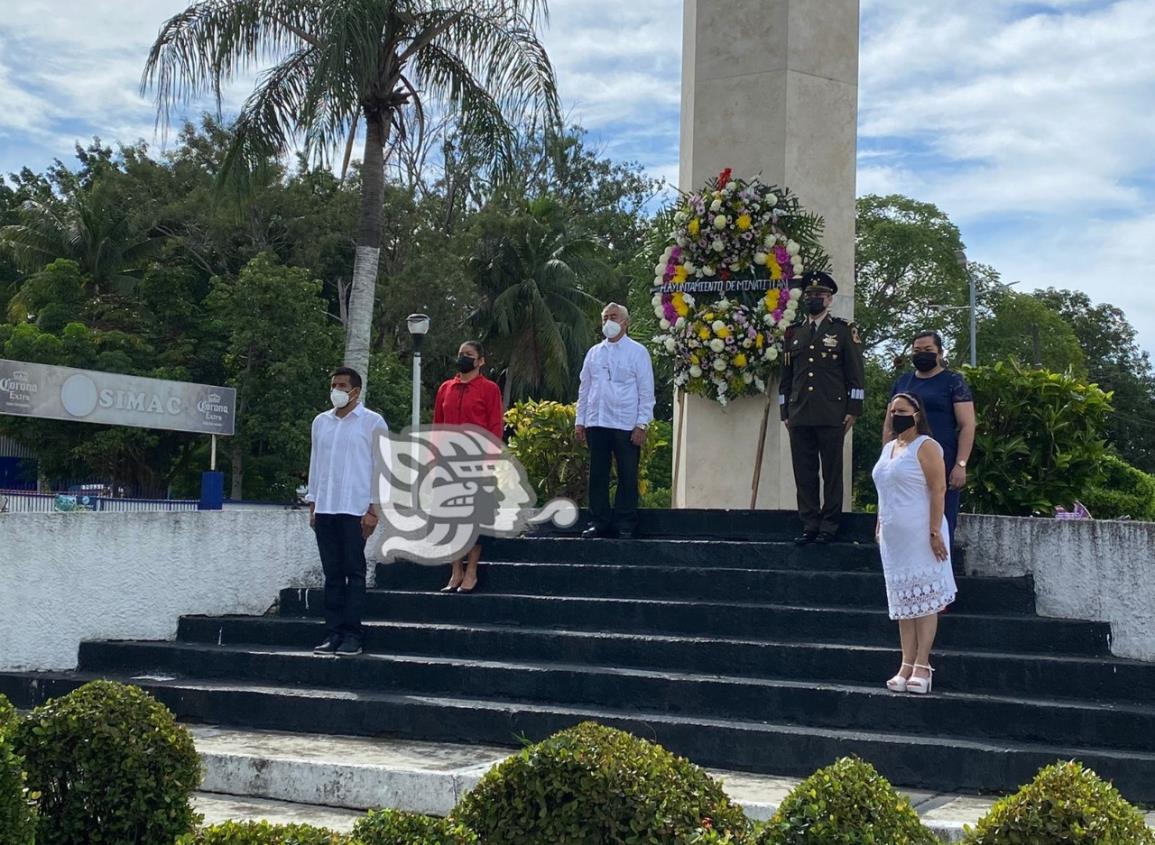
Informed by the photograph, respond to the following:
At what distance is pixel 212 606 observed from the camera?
9.01 m

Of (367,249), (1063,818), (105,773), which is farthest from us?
(367,249)

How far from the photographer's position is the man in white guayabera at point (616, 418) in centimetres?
902

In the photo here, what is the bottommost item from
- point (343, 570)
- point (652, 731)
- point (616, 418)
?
point (652, 731)

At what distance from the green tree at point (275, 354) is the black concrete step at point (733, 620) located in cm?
2489

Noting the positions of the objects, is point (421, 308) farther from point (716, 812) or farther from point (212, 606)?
point (716, 812)

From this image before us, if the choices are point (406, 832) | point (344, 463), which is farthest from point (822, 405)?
point (406, 832)

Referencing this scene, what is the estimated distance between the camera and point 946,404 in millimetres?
7406

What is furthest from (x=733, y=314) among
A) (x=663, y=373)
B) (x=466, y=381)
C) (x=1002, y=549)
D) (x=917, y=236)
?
(x=917, y=236)

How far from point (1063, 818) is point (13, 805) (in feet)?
9.54

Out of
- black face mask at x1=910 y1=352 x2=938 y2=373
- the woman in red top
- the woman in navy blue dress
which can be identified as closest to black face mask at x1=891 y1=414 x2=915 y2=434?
the woman in navy blue dress

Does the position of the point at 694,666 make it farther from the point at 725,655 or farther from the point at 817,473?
the point at 817,473

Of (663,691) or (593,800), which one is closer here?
(593,800)

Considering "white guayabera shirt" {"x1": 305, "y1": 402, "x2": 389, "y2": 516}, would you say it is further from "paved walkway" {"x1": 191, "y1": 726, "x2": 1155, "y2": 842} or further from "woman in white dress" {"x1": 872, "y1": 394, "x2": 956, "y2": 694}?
"woman in white dress" {"x1": 872, "y1": 394, "x2": 956, "y2": 694}

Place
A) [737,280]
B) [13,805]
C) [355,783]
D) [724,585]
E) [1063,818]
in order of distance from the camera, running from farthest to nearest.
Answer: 1. [737,280]
2. [724,585]
3. [355,783]
4. [13,805]
5. [1063,818]
